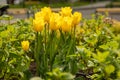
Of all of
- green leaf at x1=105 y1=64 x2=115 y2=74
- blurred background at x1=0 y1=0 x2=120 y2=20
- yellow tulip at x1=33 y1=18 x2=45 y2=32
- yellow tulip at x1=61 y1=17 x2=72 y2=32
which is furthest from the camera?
blurred background at x1=0 y1=0 x2=120 y2=20

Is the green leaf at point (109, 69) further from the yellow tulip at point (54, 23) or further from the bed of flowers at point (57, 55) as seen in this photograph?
the yellow tulip at point (54, 23)

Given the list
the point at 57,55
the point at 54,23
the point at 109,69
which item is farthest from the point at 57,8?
the point at 109,69

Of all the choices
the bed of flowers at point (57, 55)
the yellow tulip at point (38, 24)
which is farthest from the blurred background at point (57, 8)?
the yellow tulip at point (38, 24)

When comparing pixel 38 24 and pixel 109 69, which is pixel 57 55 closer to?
pixel 38 24

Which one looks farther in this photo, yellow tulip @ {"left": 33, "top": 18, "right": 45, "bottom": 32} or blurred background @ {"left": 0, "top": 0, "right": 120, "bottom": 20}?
blurred background @ {"left": 0, "top": 0, "right": 120, "bottom": 20}

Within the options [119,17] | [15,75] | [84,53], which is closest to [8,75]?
[15,75]

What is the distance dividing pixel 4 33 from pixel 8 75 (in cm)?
28

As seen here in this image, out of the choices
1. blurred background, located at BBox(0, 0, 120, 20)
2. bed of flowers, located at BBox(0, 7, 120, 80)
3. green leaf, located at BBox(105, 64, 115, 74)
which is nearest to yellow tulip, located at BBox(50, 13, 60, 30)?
bed of flowers, located at BBox(0, 7, 120, 80)

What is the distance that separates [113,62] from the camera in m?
1.84

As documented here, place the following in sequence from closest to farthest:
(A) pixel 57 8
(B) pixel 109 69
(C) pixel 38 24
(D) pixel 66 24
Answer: (B) pixel 109 69 → (C) pixel 38 24 → (D) pixel 66 24 → (A) pixel 57 8

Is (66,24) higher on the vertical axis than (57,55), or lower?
higher

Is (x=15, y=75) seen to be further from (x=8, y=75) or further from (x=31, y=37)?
(x=31, y=37)

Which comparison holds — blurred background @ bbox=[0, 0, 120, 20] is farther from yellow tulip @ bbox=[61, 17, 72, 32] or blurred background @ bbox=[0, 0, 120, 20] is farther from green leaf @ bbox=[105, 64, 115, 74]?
green leaf @ bbox=[105, 64, 115, 74]

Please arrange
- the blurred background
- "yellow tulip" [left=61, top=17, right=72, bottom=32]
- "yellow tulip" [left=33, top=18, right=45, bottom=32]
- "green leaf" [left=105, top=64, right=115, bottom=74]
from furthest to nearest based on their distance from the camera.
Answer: the blurred background, "yellow tulip" [left=61, top=17, right=72, bottom=32], "yellow tulip" [left=33, top=18, right=45, bottom=32], "green leaf" [left=105, top=64, right=115, bottom=74]
